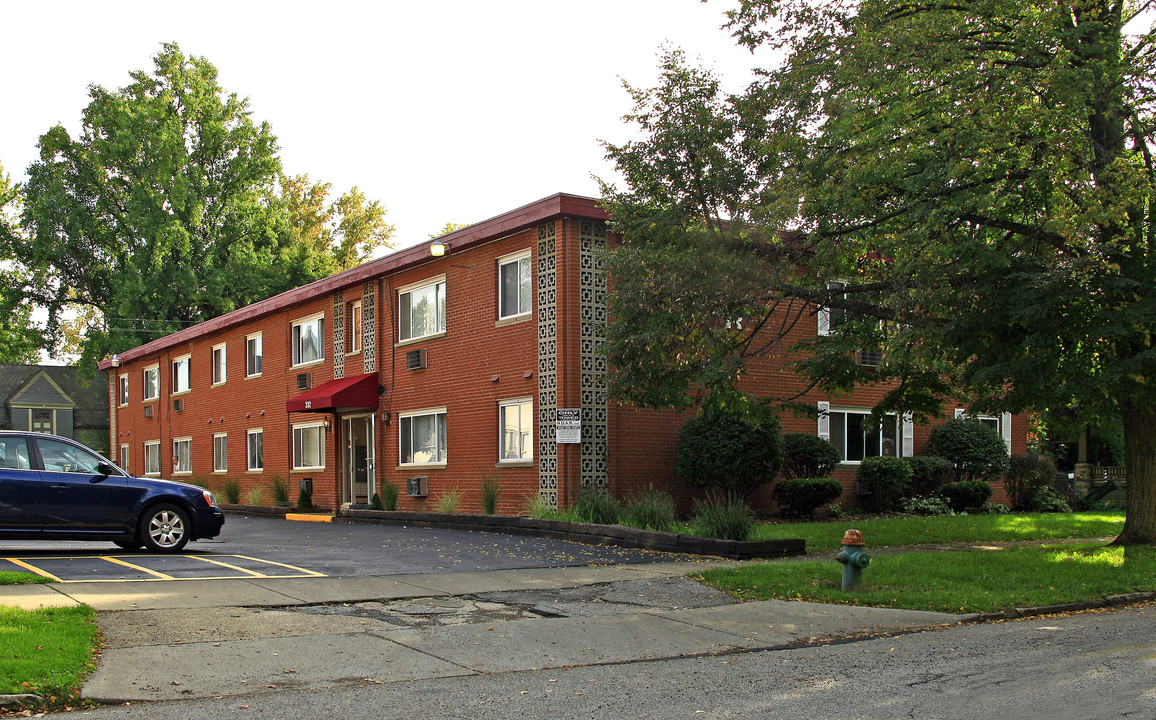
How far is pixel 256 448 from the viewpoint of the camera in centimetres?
3191

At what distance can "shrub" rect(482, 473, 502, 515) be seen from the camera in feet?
67.5

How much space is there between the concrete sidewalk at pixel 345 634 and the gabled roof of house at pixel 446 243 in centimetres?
903

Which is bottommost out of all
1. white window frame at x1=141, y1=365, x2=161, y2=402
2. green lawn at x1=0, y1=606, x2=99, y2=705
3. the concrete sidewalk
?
the concrete sidewalk

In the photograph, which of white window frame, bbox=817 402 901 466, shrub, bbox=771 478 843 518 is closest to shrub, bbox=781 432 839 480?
shrub, bbox=771 478 843 518

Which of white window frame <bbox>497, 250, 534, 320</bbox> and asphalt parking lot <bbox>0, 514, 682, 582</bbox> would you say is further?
white window frame <bbox>497, 250, 534, 320</bbox>

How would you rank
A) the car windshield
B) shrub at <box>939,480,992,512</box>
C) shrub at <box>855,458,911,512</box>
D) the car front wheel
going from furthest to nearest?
1. shrub at <box>939,480,992,512</box>
2. shrub at <box>855,458,911,512</box>
3. the car front wheel
4. the car windshield

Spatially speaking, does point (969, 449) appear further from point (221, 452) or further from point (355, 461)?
point (221, 452)

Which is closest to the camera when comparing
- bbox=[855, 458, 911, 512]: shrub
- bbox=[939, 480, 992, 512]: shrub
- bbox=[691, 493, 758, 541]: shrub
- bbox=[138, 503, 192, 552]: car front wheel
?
bbox=[138, 503, 192, 552]: car front wheel

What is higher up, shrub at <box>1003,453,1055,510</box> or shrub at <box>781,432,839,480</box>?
shrub at <box>781,432,839,480</box>

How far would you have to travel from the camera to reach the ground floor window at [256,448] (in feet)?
103

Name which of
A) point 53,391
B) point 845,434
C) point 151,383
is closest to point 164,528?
point 845,434

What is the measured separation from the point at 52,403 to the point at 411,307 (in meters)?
45.0

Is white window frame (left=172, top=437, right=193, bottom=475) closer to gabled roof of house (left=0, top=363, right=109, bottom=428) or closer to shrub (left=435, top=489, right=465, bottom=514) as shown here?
shrub (left=435, top=489, right=465, bottom=514)

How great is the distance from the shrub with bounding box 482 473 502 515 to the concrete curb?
87 centimetres
